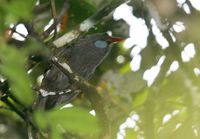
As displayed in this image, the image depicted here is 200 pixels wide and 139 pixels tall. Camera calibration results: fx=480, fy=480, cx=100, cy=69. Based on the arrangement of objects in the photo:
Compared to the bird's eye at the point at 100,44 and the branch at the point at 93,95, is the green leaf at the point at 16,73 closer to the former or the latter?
the branch at the point at 93,95

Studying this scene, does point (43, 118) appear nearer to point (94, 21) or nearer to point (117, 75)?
point (94, 21)

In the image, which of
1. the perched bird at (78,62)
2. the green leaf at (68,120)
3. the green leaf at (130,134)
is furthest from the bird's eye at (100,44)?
the green leaf at (68,120)

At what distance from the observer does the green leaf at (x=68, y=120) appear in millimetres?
838

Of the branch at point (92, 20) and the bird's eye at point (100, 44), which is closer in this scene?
the branch at point (92, 20)

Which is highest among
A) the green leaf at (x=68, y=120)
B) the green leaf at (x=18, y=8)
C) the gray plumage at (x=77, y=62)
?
the gray plumage at (x=77, y=62)

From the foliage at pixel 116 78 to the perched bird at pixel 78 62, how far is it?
116mm

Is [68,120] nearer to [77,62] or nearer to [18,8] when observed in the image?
[18,8]

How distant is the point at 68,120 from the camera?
84 centimetres

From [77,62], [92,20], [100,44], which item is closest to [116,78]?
[92,20]

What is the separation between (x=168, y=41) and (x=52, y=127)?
1879 mm

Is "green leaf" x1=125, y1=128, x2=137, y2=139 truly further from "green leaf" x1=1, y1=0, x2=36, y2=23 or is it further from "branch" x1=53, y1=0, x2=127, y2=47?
"green leaf" x1=1, y1=0, x2=36, y2=23

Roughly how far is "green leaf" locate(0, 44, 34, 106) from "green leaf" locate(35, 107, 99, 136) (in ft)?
0.13

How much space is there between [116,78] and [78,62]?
104 cm

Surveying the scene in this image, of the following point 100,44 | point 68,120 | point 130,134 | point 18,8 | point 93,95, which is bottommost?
point 68,120
